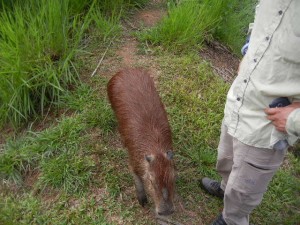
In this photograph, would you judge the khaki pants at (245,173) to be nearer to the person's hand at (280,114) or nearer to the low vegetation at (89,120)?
the person's hand at (280,114)

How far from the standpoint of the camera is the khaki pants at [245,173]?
2445mm

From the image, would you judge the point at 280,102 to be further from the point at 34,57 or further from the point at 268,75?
the point at 34,57

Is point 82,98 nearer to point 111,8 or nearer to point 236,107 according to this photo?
point 111,8

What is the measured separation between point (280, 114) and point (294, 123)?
108mm

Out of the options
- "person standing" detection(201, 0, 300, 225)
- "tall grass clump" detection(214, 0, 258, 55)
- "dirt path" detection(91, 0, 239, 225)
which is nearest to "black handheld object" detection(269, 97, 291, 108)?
"person standing" detection(201, 0, 300, 225)

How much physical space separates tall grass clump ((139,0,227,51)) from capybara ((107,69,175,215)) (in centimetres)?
111

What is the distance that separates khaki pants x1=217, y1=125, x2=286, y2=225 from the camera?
8.02 ft

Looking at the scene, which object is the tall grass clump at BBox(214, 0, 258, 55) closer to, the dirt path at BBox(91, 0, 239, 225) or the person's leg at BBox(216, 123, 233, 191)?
the dirt path at BBox(91, 0, 239, 225)

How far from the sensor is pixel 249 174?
8.23 ft

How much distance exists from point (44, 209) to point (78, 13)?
91.4 inches

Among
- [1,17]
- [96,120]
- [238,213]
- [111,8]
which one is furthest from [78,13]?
[238,213]

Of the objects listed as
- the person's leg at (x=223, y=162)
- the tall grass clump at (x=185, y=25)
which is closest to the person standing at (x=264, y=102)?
the person's leg at (x=223, y=162)

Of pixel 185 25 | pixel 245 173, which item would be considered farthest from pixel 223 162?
pixel 185 25

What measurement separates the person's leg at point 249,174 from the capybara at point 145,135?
0.49 m
